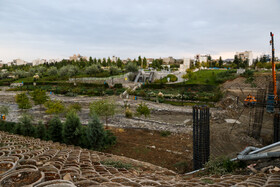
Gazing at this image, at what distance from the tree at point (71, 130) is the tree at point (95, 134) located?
3.25 ft

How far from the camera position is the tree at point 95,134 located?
32.9ft

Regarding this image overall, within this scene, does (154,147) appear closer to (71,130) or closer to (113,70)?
(71,130)

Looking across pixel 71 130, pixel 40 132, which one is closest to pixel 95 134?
pixel 71 130

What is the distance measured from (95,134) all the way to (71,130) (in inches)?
69.1

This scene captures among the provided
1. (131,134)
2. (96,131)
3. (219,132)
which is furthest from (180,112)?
(96,131)

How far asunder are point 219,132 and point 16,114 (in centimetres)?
2038

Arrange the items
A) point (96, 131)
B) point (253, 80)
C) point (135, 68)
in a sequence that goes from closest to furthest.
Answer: point (96, 131) < point (253, 80) < point (135, 68)

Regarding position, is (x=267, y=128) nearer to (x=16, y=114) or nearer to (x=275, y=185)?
(x=275, y=185)

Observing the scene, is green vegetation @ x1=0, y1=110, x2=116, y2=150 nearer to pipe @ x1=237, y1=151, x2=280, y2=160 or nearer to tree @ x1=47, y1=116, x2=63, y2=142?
tree @ x1=47, y1=116, x2=63, y2=142

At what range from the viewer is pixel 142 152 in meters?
9.63

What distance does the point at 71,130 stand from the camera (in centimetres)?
1060

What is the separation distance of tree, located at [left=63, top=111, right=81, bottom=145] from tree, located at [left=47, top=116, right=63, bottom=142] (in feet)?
2.44

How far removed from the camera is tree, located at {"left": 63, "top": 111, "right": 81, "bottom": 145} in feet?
34.7

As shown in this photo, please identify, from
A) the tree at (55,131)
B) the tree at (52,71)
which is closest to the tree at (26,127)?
the tree at (55,131)
